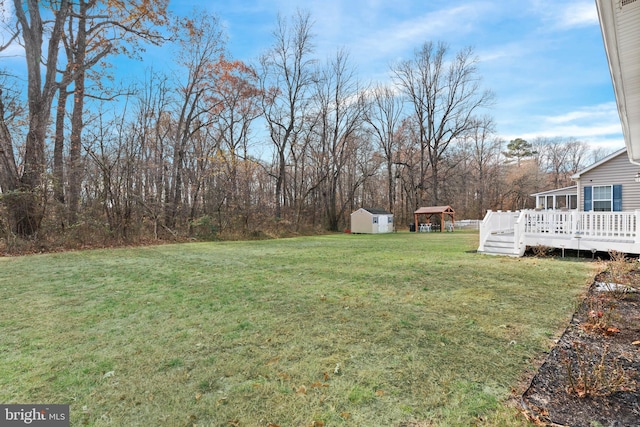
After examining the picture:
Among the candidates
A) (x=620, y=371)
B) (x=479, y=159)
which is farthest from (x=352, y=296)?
(x=479, y=159)

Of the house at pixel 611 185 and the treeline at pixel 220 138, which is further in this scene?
the house at pixel 611 185

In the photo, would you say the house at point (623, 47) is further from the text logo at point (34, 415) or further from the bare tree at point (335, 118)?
the bare tree at point (335, 118)

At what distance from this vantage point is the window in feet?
39.0

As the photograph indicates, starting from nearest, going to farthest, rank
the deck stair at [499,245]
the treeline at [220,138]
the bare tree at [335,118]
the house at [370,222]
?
1. the deck stair at [499,245]
2. the treeline at [220,138]
3. the house at [370,222]
4. the bare tree at [335,118]

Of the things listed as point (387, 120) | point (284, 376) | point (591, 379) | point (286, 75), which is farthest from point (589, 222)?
point (387, 120)

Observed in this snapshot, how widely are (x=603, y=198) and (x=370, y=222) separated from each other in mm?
12845

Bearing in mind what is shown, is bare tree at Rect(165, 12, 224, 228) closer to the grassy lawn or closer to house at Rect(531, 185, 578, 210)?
the grassy lawn

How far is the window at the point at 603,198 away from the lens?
39.0 ft

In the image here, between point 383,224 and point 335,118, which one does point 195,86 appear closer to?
point 335,118

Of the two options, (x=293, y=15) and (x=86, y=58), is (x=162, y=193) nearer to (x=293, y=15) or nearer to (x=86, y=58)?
(x=86, y=58)

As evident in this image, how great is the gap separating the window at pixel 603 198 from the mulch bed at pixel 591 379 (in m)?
11.4

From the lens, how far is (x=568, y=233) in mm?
8508

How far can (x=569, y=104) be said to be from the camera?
2422 centimetres

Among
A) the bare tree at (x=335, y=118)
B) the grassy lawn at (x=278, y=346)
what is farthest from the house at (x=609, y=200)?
the bare tree at (x=335, y=118)
